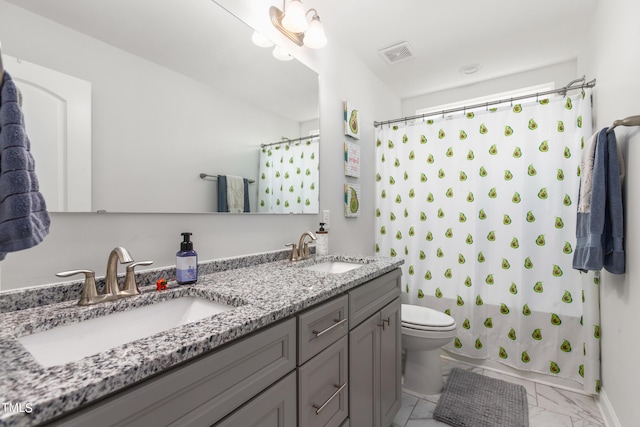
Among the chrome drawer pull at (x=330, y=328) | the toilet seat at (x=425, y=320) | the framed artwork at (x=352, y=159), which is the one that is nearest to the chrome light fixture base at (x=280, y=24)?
the framed artwork at (x=352, y=159)

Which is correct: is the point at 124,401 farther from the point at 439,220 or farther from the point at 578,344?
the point at 578,344

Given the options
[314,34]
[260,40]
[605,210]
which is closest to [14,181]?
[260,40]

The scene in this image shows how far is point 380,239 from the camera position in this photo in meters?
2.54

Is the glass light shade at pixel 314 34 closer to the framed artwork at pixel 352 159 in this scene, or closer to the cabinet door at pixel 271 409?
the framed artwork at pixel 352 159

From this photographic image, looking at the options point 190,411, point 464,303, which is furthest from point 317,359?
point 464,303

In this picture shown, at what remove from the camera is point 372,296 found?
1.35 metres

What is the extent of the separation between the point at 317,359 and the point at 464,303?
1.65 metres

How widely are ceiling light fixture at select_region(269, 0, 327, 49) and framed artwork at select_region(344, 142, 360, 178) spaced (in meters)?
0.73

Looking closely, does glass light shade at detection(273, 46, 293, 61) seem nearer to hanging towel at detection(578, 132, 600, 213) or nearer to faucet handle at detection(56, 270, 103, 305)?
faucet handle at detection(56, 270, 103, 305)

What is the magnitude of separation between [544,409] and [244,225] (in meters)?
2.05

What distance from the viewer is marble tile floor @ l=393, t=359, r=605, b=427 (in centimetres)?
165

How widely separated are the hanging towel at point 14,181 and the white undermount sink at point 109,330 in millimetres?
268

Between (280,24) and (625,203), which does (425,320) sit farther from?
(280,24)

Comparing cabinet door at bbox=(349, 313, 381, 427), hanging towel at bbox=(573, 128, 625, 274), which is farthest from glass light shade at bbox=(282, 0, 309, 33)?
hanging towel at bbox=(573, 128, 625, 274)
